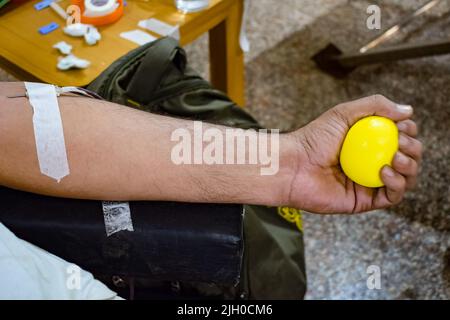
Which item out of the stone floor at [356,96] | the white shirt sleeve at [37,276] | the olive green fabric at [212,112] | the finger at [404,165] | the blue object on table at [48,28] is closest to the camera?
the white shirt sleeve at [37,276]

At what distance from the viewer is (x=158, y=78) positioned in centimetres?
97

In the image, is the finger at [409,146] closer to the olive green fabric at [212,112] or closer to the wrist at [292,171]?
the wrist at [292,171]

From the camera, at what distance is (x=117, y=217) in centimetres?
68

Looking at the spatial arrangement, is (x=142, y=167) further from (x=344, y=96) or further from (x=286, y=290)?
(x=344, y=96)

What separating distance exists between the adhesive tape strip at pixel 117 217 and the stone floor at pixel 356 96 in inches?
21.6

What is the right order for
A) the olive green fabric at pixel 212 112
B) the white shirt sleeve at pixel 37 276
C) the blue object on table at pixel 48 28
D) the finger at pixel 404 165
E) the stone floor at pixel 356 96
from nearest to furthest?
the white shirt sleeve at pixel 37 276 < the finger at pixel 404 165 < the olive green fabric at pixel 212 112 < the blue object on table at pixel 48 28 < the stone floor at pixel 356 96

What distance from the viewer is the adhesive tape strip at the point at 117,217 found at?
68 centimetres

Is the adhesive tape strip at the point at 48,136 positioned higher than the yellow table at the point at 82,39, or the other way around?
the yellow table at the point at 82,39

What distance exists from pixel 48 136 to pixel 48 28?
442 millimetres

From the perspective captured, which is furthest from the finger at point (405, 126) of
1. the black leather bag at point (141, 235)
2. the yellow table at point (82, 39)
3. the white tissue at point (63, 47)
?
the white tissue at point (63, 47)
